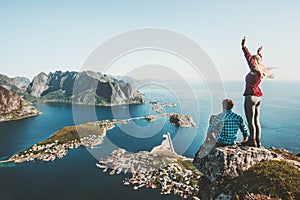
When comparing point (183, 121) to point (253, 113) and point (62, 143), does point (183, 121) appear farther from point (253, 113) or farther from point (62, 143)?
point (253, 113)

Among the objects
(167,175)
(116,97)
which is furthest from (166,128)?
(116,97)

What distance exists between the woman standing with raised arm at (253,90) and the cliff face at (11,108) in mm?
121000

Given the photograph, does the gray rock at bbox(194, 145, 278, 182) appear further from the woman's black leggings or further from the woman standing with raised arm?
the woman's black leggings

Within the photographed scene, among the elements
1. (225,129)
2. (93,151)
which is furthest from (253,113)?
(93,151)

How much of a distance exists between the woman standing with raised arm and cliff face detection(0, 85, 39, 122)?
397 feet

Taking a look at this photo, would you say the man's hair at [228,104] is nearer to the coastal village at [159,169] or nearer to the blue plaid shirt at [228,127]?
the blue plaid shirt at [228,127]

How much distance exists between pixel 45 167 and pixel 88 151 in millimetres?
11859

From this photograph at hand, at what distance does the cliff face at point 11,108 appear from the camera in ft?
346

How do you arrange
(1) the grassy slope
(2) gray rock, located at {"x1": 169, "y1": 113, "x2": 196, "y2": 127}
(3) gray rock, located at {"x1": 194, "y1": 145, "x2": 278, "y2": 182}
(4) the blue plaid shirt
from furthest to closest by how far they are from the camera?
1. (2) gray rock, located at {"x1": 169, "y1": 113, "x2": 196, "y2": 127}
2. (4) the blue plaid shirt
3. (3) gray rock, located at {"x1": 194, "y1": 145, "x2": 278, "y2": 182}
4. (1) the grassy slope

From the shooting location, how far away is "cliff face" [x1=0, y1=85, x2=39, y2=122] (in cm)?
10536

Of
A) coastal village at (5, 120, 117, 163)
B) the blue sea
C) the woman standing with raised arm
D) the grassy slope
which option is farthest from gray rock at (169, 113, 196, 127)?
the grassy slope

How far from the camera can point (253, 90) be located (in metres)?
6.14

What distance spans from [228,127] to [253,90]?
4.34ft

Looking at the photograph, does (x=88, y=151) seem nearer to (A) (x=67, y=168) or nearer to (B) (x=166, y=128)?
(A) (x=67, y=168)
